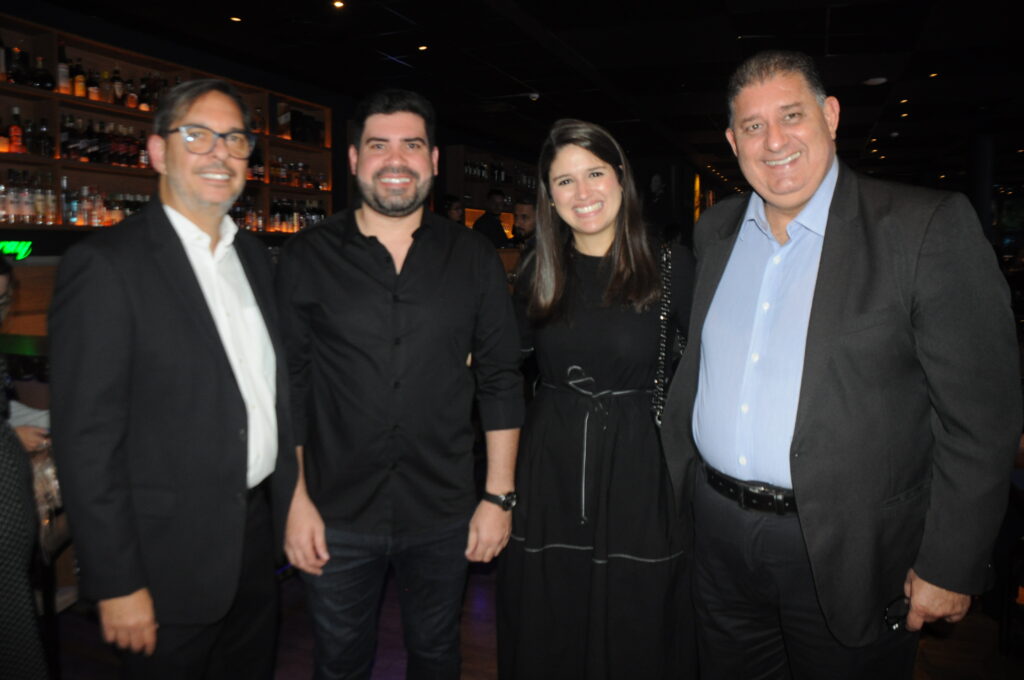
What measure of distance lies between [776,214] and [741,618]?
41.8 inches

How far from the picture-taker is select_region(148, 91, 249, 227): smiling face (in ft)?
5.00

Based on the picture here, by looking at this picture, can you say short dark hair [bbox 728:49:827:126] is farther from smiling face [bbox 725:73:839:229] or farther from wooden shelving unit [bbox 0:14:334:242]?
wooden shelving unit [bbox 0:14:334:242]

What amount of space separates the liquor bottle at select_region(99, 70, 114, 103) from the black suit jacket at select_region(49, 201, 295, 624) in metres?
4.16

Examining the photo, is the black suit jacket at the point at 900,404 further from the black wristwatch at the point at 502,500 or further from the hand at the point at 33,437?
the hand at the point at 33,437

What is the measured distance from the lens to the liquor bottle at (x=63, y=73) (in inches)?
177

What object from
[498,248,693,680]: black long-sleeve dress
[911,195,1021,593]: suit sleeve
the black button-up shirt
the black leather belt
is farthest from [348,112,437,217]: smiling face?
[911,195,1021,593]: suit sleeve

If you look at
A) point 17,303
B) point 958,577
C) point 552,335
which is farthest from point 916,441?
point 17,303

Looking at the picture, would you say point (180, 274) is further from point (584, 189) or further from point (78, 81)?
point (78, 81)

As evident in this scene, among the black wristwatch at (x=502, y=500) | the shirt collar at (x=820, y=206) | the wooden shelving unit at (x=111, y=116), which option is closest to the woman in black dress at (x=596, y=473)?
the black wristwatch at (x=502, y=500)

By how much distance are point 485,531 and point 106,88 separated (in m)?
4.71

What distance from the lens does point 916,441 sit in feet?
4.99

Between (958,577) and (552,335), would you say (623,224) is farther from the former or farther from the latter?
(958,577)

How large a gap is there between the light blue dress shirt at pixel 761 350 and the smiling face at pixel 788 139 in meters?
→ 0.05

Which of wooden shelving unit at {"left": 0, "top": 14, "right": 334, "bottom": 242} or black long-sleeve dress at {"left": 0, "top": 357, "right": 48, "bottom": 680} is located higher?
wooden shelving unit at {"left": 0, "top": 14, "right": 334, "bottom": 242}
